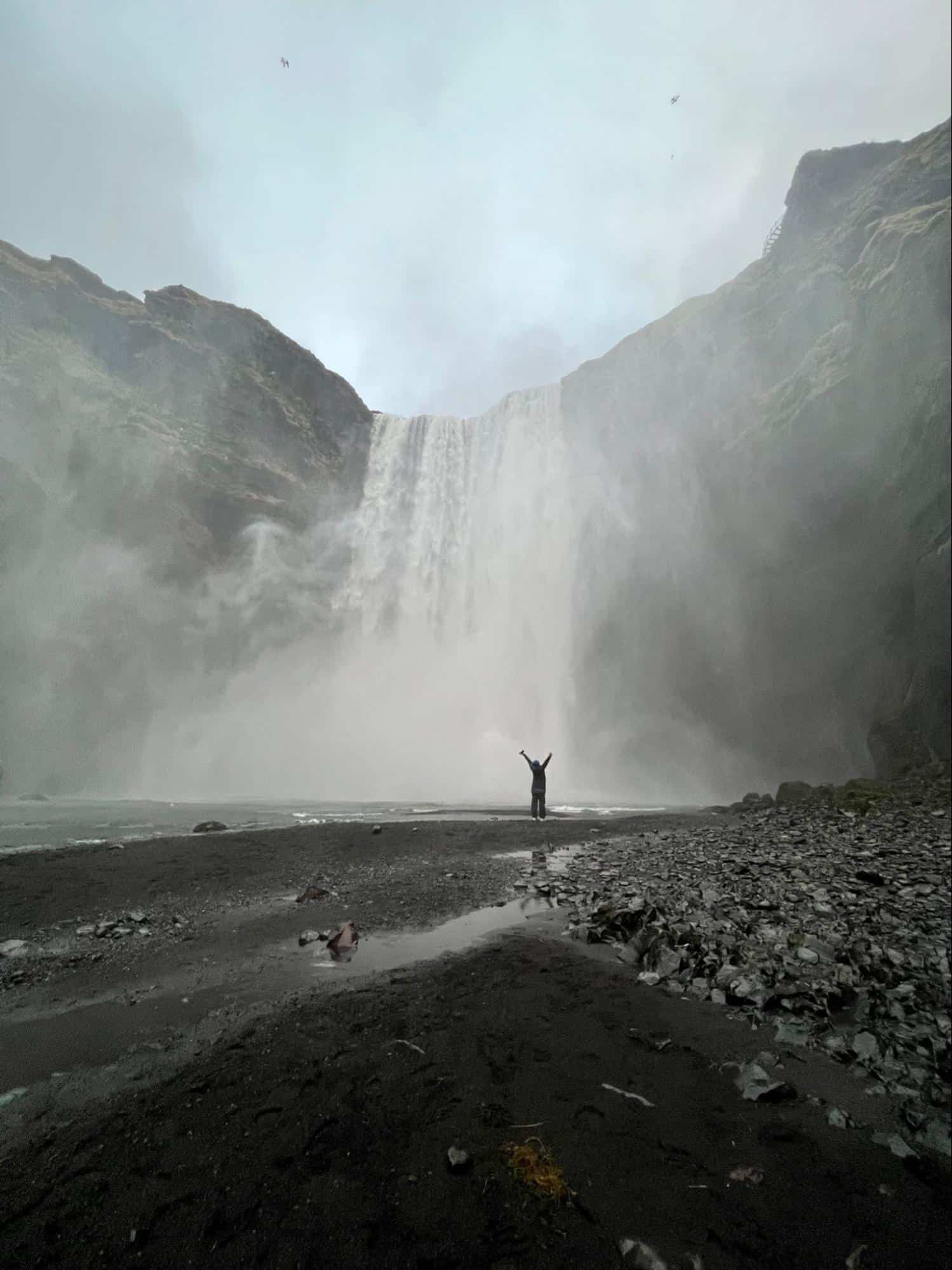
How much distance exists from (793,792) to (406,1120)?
23.5m

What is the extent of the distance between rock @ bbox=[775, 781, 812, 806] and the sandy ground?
64.0 ft

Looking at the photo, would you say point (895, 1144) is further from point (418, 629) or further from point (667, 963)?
point (418, 629)

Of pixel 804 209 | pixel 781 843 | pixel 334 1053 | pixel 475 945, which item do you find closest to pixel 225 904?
pixel 475 945

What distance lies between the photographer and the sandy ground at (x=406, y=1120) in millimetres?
2041

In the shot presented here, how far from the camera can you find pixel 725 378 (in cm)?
3812

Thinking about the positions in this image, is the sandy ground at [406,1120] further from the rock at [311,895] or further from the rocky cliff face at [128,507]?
the rocky cliff face at [128,507]

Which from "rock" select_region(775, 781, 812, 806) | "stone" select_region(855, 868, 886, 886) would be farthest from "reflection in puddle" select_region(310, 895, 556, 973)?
"rock" select_region(775, 781, 812, 806)

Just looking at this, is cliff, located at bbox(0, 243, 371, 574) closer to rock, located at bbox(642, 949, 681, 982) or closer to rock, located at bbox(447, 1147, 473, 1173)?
rock, located at bbox(642, 949, 681, 982)

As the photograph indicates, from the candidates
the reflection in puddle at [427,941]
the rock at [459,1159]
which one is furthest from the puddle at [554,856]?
the rock at [459,1159]

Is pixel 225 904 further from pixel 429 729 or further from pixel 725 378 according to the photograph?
pixel 725 378

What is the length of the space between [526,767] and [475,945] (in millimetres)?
30139

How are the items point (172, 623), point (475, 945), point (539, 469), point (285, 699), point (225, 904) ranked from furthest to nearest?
point (539, 469) → point (285, 699) → point (172, 623) → point (225, 904) → point (475, 945)

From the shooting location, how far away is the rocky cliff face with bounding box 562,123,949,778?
2666cm

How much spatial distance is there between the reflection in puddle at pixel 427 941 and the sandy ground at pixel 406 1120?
60mm
